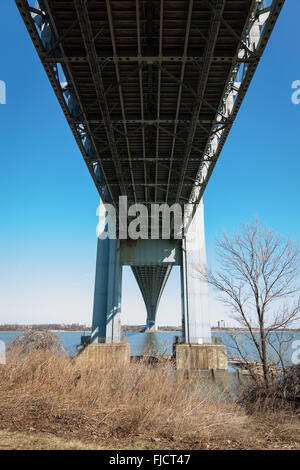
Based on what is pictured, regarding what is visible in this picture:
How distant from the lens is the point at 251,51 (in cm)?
839

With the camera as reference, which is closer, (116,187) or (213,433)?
(213,433)

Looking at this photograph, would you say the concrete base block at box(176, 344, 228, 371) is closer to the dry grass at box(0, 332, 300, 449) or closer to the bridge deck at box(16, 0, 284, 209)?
the dry grass at box(0, 332, 300, 449)

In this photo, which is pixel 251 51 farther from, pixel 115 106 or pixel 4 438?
pixel 4 438

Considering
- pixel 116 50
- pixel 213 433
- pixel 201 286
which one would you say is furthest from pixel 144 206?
pixel 213 433

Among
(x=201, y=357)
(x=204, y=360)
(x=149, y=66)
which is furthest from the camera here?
(x=201, y=357)

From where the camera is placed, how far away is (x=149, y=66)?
9867mm

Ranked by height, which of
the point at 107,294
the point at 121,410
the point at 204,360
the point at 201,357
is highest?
the point at 107,294

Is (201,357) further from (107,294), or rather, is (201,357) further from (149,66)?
(149,66)

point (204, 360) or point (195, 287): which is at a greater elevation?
point (195, 287)

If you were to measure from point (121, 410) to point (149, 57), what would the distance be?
9.44 metres

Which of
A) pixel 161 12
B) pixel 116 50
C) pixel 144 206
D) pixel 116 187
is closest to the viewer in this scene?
pixel 161 12

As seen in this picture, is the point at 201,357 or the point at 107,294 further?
the point at 107,294

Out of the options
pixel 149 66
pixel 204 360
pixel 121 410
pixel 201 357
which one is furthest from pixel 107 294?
pixel 149 66

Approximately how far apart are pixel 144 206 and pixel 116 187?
12.2ft
